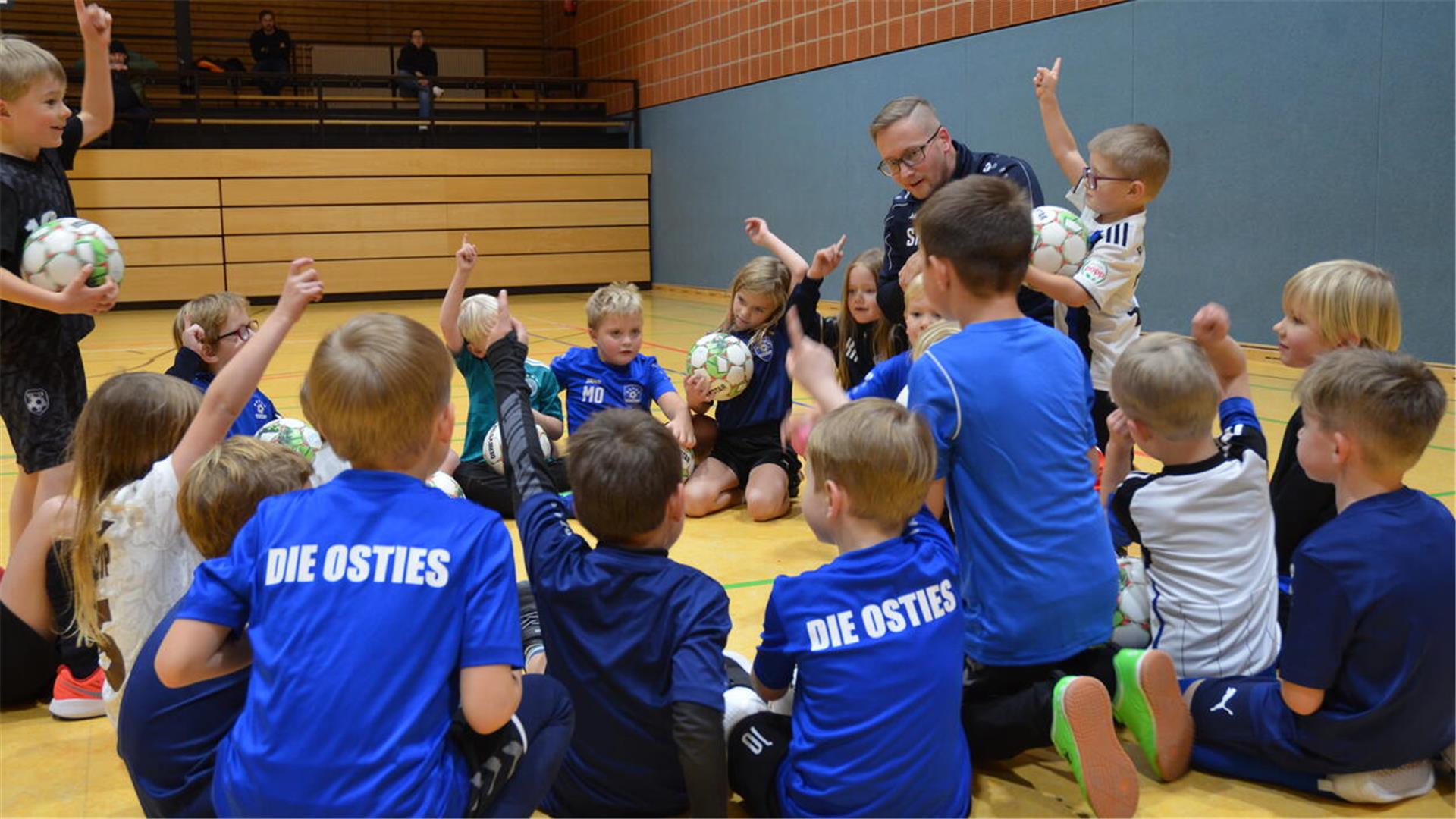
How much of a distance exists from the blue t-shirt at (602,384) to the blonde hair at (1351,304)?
270 cm

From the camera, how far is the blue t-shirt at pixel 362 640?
1752mm

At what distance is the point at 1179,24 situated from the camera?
8.91m

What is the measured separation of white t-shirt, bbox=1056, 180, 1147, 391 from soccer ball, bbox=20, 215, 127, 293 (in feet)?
10.5

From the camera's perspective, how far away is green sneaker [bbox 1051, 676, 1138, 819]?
2332 millimetres

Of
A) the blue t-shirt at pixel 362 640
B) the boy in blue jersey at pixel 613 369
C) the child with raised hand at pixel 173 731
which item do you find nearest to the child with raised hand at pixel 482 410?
the boy in blue jersey at pixel 613 369

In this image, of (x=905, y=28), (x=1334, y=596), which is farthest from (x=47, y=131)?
(x=905, y=28)

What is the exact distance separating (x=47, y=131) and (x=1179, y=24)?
800cm

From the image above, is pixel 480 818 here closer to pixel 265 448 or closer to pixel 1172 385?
pixel 265 448

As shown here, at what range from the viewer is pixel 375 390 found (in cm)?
186

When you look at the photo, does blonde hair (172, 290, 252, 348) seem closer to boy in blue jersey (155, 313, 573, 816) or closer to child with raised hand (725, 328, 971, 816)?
boy in blue jersey (155, 313, 573, 816)

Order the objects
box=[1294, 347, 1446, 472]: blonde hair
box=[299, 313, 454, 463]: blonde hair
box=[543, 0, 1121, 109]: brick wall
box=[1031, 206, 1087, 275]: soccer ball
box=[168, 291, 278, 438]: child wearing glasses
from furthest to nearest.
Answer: box=[543, 0, 1121, 109]: brick wall
box=[1031, 206, 1087, 275]: soccer ball
box=[168, 291, 278, 438]: child wearing glasses
box=[1294, 347, 1446, 472]: blonde hair
box=[299, 313, 454, 463]: blonde hair

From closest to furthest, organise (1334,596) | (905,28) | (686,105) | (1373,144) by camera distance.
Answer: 1. (1334,596)
2. (1373,144)
3. (905,28)
4. (686,105)

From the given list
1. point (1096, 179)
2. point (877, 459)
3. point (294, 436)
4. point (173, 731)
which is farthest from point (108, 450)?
point (1096, 179)

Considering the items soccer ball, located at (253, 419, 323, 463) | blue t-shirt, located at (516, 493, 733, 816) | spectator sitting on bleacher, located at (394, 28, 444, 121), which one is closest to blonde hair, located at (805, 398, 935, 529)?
blue t-shirt, located at (516, 493, 733, 816)
